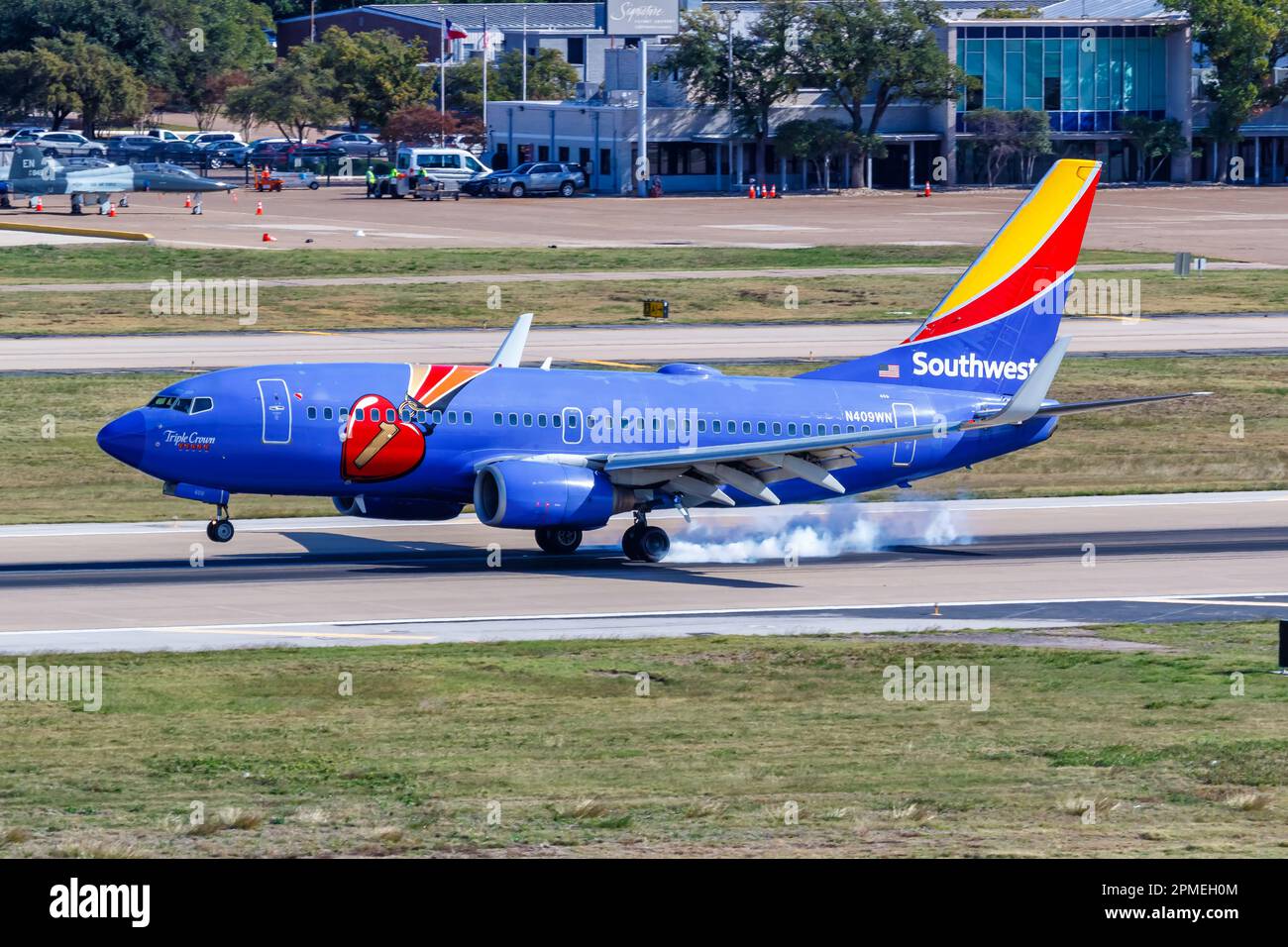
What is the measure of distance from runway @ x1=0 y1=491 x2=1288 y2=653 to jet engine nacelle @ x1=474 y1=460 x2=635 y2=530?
1.36m

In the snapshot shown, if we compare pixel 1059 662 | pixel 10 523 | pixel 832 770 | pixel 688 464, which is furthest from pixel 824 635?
pixel 10 523

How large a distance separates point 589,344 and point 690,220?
188ft

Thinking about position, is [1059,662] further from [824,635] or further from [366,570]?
[366,570]

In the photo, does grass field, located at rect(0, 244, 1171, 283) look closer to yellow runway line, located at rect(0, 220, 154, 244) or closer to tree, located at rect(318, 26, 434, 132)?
yellow runway line, located at rect(0, 220, 154, 244)

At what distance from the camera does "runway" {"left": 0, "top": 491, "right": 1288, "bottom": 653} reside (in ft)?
122

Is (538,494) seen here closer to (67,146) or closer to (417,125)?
(67,146)

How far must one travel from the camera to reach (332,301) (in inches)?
3489

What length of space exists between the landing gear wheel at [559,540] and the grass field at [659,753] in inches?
411

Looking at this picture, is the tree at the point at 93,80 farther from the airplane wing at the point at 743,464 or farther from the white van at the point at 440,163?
the airplane wing at the point at 743,464

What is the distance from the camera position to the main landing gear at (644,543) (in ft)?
147

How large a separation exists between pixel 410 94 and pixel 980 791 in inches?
7100

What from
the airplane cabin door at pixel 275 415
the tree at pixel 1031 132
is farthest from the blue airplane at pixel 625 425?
the tree at pixel 1031 132

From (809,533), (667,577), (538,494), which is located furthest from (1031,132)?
(538,494)

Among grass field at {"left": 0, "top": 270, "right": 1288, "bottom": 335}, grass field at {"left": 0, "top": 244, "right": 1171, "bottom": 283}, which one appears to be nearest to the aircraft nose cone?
grass field at {"left": 0, "top": 270, "right": 1288, "bottom": 335}
